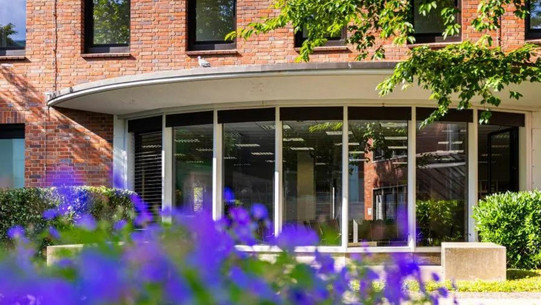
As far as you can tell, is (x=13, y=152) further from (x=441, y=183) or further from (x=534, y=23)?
(x=534, y=23)

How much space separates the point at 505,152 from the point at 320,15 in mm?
5476

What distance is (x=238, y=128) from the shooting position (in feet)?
38.3

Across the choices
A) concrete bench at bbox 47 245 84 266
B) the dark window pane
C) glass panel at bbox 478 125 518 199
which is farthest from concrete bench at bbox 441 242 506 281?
concrete bench at bbox 47 245 84 266

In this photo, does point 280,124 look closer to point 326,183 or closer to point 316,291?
point 326,183

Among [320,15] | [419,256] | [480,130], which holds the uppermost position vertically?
[320,15]

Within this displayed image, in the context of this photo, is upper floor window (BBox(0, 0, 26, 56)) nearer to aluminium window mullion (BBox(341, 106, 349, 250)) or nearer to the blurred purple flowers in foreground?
aluminium window mullion (BBox(341, 106, 349, 250))

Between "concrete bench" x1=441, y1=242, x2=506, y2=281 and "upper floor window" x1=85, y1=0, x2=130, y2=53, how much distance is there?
7.23 meters

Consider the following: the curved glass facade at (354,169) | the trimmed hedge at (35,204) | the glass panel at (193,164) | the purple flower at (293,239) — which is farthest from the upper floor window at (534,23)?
the purple flower at (293,239)

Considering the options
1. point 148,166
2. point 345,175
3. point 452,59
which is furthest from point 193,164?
point 452,59

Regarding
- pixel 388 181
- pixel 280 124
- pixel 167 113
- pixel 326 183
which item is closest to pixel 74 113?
pixel 167 113

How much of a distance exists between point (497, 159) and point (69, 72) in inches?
321

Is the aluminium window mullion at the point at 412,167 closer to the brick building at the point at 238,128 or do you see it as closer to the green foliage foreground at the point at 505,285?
the brick building at the point at 238,128

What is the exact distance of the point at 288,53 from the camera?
12.1 m

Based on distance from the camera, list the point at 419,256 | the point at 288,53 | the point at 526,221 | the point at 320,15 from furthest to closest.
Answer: the point at 288,53 < the point at 419,256 < the point at 526,221 < the point at 320,15
